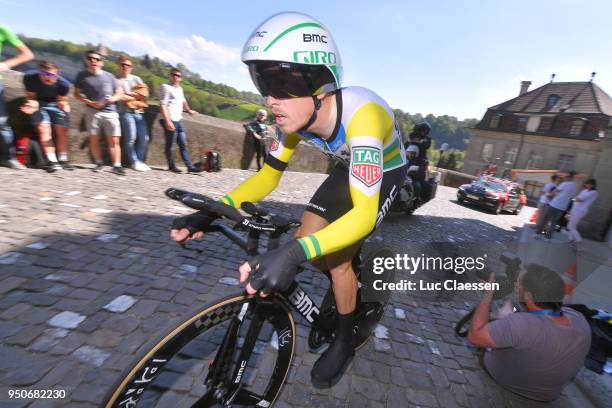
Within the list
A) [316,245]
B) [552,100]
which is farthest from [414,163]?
[552,100]

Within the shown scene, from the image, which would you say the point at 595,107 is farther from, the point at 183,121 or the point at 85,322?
the point at 85,322

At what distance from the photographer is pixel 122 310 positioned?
8.55 ft

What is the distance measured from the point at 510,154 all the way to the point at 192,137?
156 ft

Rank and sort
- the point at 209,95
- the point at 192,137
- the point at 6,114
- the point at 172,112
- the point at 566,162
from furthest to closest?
the point at 209,95 < the point at 566,162 < the point at 192,137 < the point at 172,112 < the point at 6,114

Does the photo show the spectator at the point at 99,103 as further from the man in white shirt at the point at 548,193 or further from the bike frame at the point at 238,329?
the man in white shirt at the point at 548,193

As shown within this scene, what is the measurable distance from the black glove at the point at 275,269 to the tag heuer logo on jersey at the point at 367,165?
513 millimetres

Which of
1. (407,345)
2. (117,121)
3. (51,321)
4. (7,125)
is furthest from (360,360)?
(7,125)

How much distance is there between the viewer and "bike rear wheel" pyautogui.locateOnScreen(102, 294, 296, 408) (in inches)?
51.0

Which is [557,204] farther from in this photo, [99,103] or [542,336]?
[99,103]

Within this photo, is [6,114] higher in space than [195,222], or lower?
higher

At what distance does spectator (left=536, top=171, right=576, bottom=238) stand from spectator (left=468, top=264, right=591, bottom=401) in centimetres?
828

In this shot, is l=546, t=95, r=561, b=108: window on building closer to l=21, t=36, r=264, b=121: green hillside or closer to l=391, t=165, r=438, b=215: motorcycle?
l=21, t=36, r=264, b=121: green hillside

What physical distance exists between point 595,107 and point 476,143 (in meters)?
13.4

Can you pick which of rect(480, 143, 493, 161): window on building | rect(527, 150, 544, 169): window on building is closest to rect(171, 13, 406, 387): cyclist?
rect(527, 150, 544, 169): window on building
